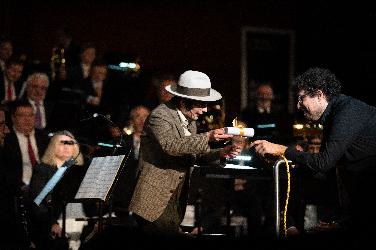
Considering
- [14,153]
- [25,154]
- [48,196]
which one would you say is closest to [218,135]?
[48,196]

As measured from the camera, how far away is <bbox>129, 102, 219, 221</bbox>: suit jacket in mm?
5289

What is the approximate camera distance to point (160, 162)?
Answer: 5.49 meters

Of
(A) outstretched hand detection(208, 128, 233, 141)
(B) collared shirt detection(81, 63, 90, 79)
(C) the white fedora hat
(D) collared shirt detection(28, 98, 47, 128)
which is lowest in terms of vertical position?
(D) collared shirt detection(28, 98, 47, 128)

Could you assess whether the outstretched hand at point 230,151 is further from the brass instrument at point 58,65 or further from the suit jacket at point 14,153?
the brass instrument at point 58,65

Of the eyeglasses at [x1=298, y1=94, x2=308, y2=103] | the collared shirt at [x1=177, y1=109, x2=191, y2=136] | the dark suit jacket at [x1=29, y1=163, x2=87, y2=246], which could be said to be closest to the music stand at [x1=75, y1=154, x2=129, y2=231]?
the dark suit jacket at [x1=29, y1=163, x2=87, y2=246]

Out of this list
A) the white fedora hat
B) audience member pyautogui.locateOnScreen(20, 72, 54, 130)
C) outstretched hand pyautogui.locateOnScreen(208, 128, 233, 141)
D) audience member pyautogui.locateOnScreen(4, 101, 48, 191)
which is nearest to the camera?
outstretched hand pyautogui.locateOnScreen(208, 128, 233, 141)

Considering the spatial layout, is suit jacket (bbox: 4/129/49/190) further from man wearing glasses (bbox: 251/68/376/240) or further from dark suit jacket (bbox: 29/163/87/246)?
man wearing glasses (bbox: 251/68/376/240)

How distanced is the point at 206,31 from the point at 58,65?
3622 mm

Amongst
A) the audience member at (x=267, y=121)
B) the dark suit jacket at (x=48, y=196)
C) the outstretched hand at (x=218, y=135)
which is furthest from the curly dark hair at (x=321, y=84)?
the dark suit jacket at (x=48, y=196)

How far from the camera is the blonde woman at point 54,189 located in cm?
651

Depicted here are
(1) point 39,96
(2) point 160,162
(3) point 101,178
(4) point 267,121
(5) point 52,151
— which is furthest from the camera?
(1) point 39,96

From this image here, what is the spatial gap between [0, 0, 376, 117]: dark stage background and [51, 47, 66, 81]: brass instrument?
1.10 metres

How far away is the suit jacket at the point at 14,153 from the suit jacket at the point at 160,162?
2680 millimetres

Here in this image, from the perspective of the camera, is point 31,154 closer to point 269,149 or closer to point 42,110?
point 42,110
